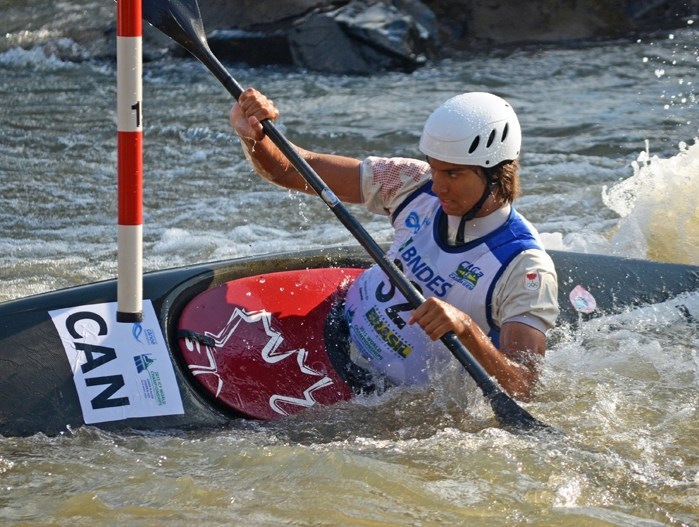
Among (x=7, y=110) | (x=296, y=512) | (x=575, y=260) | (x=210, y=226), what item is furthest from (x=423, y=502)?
(x=7, y=110)

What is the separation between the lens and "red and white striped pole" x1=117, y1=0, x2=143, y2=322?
291 cm

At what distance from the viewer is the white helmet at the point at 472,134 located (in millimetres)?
3297

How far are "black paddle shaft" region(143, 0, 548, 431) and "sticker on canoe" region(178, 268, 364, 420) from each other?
0.41 metres

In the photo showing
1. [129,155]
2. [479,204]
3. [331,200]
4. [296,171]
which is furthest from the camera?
[296,171]

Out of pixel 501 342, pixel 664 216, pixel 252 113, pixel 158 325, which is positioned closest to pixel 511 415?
pixel 501 342

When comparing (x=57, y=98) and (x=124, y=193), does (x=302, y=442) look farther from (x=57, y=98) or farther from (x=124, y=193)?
(x=57, y=98)

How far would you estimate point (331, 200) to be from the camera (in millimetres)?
3535

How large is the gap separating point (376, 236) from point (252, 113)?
9.66ft

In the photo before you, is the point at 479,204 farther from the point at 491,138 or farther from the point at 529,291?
the point at 529,291

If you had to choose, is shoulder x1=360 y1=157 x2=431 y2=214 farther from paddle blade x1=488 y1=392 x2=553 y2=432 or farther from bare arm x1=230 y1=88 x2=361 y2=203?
paddle blade x1=488 y1=392 x2=553 y2=432

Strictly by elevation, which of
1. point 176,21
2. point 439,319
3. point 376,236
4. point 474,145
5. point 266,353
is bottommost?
point 376,236

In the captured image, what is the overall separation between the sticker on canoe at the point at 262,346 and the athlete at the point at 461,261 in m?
0.14

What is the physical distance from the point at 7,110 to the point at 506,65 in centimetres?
478

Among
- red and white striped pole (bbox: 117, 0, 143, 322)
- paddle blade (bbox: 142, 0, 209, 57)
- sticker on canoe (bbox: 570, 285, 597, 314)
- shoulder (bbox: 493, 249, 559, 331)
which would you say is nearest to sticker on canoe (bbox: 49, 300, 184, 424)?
red and white striped pole (bbox: 117, 0, 143, 322)
